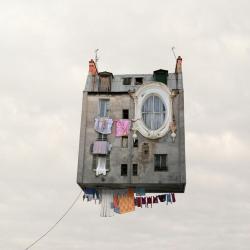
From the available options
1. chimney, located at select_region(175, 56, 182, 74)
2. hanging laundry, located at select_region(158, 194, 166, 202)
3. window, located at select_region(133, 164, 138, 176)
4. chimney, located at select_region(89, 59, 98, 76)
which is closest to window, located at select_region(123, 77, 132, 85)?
chimney, located at select_region(89, 59, 98, 76)

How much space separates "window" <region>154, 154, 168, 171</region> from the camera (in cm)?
5606

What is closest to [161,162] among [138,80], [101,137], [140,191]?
[140,191]

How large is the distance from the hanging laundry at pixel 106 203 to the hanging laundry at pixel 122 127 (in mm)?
7160

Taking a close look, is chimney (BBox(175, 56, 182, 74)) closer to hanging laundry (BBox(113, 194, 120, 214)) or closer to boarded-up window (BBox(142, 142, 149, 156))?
boarded-up window (BBox(142, 142, 149, 156))

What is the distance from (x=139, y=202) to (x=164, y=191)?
3.37m

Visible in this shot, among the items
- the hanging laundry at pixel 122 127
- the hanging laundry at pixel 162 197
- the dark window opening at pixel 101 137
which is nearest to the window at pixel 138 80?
the hanging laundry at pixel 122 127

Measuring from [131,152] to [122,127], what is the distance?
3397 millimetres

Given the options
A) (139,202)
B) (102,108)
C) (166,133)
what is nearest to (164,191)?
(139,202)

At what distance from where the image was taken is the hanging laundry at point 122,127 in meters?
58.1

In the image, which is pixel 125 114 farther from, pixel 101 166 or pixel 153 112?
pixel 101 166

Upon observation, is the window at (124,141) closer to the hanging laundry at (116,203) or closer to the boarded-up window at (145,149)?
the boarded-up window at (145,149)

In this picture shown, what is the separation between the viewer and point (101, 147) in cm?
5719

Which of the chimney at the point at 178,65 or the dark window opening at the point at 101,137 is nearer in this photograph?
the dark window opening at the point at 101,137

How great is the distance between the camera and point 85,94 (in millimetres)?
60250
